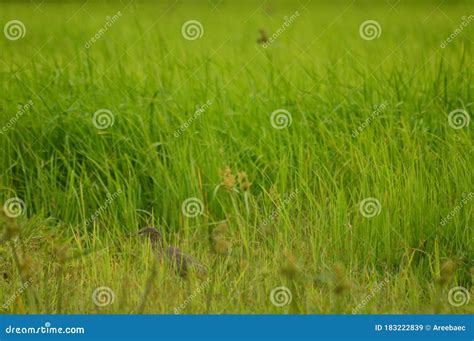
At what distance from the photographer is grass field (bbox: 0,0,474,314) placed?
3.44m

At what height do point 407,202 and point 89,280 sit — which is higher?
point 407,202

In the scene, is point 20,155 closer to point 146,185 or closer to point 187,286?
point 146,185

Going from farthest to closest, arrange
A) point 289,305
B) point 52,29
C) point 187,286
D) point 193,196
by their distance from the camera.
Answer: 1. point 52,29
2. point 193,196
3. point 187,286
4. point 289,305

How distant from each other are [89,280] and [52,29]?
3.01 meters

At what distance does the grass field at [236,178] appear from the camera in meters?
3.44

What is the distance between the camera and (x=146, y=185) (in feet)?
14.0

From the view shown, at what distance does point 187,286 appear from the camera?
11.3ft

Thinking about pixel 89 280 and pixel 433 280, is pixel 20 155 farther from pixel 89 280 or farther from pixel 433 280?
pixel 433 280

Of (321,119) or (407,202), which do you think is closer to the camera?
(407,202)

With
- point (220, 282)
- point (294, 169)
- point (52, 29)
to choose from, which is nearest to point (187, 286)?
point (220, 282)

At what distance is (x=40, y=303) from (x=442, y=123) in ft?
7.55

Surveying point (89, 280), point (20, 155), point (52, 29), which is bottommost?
point (89, 280)

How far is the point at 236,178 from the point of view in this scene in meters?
4.17

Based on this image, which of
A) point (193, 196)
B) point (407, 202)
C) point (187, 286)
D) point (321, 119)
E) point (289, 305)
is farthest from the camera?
point (321, 119)
